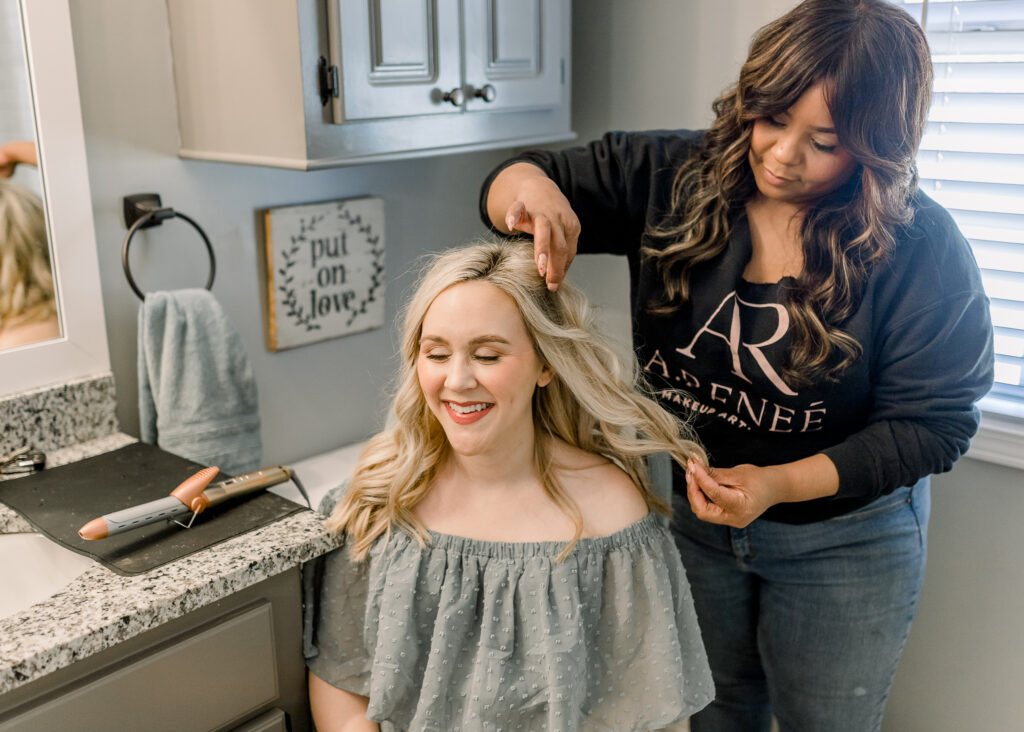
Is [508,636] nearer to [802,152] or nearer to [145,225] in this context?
[802,152]

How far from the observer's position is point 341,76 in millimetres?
1497

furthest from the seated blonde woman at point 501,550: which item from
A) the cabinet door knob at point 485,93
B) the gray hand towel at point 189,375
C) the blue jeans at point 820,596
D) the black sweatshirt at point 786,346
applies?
the cabinet door knob at point 485,93

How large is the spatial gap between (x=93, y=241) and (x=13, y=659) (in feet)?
2.64

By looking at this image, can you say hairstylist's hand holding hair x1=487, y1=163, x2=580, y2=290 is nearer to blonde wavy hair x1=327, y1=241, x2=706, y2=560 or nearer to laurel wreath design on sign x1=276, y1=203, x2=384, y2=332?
blonde wavy hair x1=327, y1=241, x2=706, y2=560

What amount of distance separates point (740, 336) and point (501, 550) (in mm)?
462

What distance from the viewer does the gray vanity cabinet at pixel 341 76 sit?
1486mm

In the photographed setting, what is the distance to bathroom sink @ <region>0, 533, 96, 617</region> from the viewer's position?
124 centimetres

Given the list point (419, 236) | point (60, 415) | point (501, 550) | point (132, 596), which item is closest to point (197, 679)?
point (132, 596)

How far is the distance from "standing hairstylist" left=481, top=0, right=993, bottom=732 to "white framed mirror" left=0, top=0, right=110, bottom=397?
0.67 m

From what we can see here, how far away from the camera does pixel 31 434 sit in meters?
1.47

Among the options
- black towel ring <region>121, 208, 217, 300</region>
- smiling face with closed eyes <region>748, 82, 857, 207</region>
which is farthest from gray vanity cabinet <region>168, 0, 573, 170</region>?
smiling face with closed eyes <region>748, 82, 857, 207</region>

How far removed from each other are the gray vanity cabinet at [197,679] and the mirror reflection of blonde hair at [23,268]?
0.65 metres

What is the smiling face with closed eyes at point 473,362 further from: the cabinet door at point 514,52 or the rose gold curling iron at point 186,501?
the cabinet door at point 514,52

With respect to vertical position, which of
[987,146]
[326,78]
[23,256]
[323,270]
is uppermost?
[326,78]
